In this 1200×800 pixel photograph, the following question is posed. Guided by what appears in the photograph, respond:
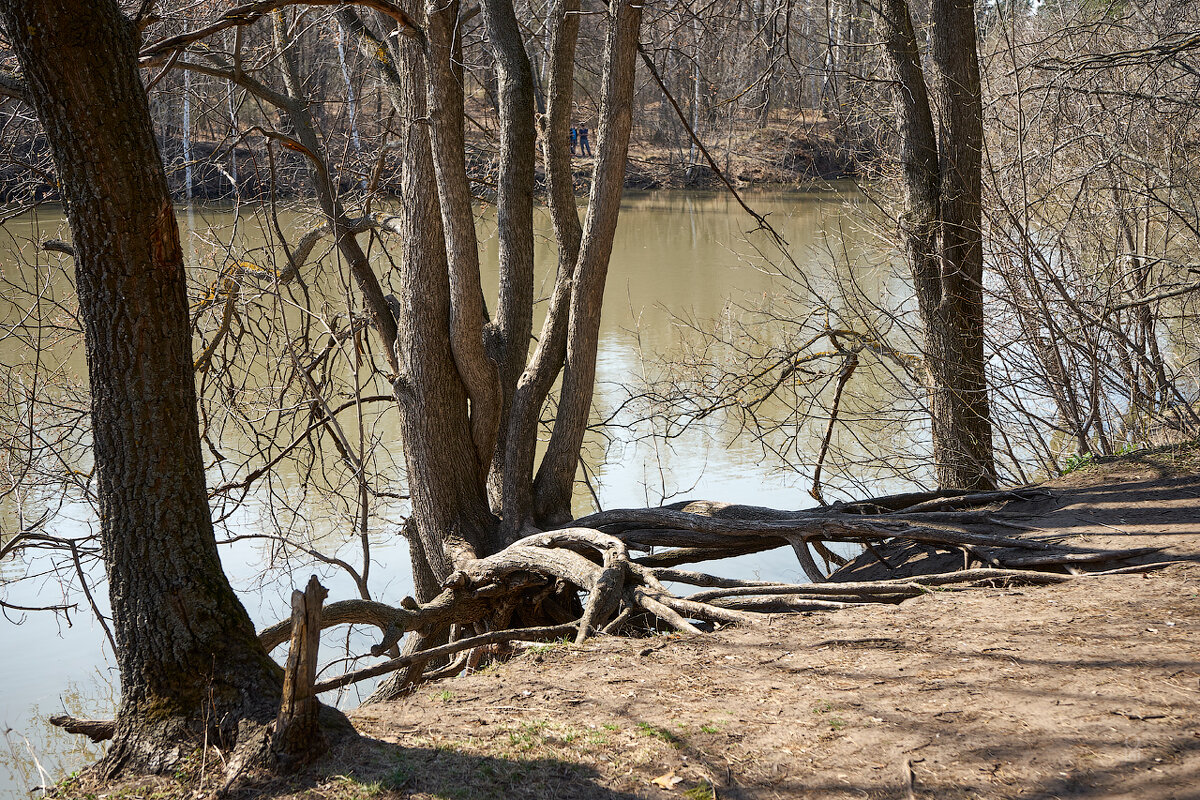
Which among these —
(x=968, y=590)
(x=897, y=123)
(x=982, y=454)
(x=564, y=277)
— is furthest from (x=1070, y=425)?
(x=564, y=277)

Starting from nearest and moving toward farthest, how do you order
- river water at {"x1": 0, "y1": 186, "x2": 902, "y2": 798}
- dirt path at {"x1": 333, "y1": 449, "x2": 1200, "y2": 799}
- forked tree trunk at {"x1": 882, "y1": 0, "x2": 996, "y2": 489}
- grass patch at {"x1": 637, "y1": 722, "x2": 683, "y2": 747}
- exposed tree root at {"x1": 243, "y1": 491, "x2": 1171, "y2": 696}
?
dirt path at {"x1": 333, "y1": 449, "x2": 1200, "y2": 799} → grass patch at {"x1": 637, "y1": 722, "x2": 683, "y2": 747} → exposed tree root at {"x1": 243, "y1": 491, "x2": 1171, "y2": 696} → river water at {"x1": 0, "y1": 186, "x2": 902, "y2": 798} → forked tree trunk at {"x1": 882, "y1": 0, "x2": 996, "y2": 489}

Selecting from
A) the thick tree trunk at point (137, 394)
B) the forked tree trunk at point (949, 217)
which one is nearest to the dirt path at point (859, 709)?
Answer: the thick tree trunk at point (137, 394)

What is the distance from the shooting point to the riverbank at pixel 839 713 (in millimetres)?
2855

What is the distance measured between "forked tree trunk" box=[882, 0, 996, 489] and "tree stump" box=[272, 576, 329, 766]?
5863mm

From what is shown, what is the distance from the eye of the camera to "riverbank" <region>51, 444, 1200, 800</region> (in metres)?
2.86

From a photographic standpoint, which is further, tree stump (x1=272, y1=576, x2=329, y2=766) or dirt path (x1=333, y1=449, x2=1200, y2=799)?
tree stump (x1=272, y1=576, x2=329, y2=766)

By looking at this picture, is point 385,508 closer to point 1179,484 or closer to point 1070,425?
point 1070,425

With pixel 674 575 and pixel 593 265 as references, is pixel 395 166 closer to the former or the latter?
pixel 593 265

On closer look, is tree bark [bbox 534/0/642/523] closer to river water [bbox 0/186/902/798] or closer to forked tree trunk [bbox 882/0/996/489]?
river water [bbox 0/186/902/798]

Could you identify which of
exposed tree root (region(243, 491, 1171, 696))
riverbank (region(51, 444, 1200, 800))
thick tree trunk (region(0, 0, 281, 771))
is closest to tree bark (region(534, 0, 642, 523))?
exposed tree root (region(243, 491, 1171, 696))

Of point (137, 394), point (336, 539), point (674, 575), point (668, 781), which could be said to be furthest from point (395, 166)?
point (668, 781)

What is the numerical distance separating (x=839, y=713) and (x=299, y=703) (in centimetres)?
182

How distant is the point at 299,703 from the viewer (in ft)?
9.75

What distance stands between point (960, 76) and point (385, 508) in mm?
6841
